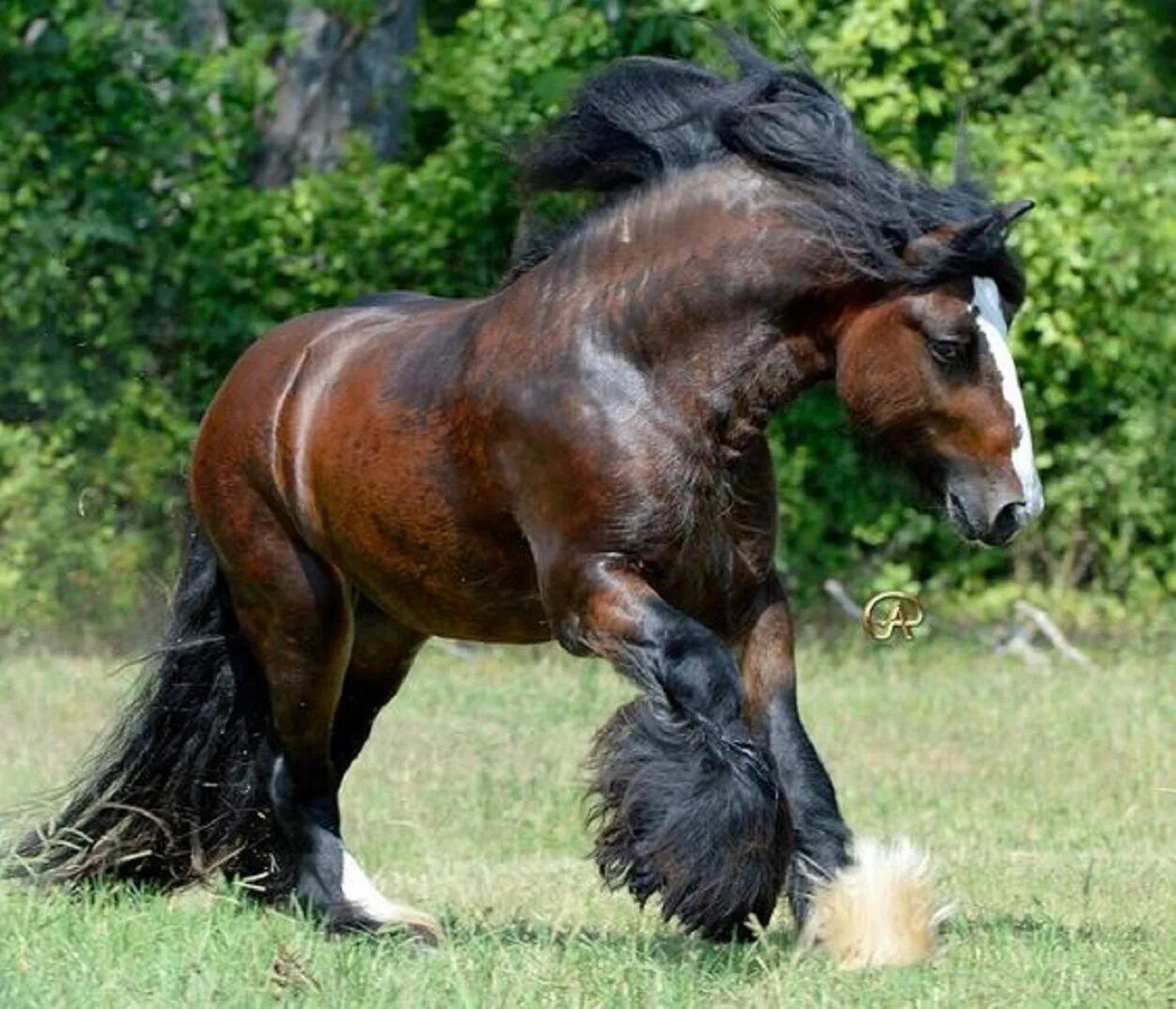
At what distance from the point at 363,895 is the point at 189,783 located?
73 centimetres

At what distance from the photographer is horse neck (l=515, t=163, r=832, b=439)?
646cm

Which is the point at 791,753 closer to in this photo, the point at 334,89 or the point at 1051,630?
the point at 1051,630

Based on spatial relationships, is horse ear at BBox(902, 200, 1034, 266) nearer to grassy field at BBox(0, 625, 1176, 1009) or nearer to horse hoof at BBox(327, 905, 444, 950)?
grassy field at BBox(0, 625, 1176, 1009)

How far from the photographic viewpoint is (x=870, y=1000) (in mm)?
5680

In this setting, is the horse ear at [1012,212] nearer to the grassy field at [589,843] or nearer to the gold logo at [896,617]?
the gold logo at [896,617]

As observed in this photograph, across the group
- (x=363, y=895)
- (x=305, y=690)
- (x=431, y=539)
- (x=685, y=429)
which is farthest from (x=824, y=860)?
(x=305, y=690)

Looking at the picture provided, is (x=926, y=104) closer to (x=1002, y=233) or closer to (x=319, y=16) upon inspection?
(x=319, y=16)

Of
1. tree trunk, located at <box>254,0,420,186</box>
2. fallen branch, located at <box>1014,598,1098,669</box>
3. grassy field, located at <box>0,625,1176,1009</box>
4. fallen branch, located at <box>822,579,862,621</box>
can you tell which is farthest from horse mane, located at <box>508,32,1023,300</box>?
tree trunk, located at <box>254,0,420,186</box>

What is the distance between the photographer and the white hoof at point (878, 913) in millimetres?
6293

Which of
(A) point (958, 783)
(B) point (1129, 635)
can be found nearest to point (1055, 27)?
(B) point (1129, 635)

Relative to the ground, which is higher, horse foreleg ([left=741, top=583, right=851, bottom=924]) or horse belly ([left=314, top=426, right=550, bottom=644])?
horse belly ([left=314, top=426, right=550, bottom=644])

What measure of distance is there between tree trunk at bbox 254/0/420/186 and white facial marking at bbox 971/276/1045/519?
10.5 meters

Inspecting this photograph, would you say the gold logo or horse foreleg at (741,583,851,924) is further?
the gold logo

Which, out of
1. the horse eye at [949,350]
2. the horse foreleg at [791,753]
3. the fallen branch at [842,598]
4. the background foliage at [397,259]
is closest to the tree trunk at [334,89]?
the background foliage at [397,259]
